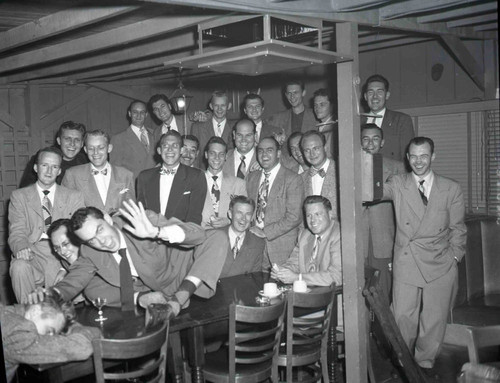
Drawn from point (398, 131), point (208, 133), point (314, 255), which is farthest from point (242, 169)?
point (398, 131)

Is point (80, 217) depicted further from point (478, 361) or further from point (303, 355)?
point (478, 361)

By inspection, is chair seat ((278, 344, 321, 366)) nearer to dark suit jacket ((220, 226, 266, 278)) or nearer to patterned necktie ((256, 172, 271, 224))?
dark suit jacket ((220, 226, 266, 278))

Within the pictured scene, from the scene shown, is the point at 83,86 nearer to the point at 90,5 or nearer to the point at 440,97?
the point at 90,5

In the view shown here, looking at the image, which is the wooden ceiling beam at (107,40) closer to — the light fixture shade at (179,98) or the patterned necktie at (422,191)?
the light fixture shade at (179,98)

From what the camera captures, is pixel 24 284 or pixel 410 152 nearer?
pixel 24 284

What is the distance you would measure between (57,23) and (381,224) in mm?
3790

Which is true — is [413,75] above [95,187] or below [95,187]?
above

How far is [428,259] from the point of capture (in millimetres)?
5004

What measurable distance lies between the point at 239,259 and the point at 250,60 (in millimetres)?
1991

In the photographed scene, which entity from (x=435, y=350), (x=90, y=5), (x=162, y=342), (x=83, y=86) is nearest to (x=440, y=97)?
(x=435, y=350)

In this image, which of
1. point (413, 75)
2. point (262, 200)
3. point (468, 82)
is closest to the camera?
point (262, 200)

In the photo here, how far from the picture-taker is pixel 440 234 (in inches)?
200

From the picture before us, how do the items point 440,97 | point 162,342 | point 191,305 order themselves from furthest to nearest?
point 440,97 → point 191,305 → point 162,342

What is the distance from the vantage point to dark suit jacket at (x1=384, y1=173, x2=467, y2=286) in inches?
197
